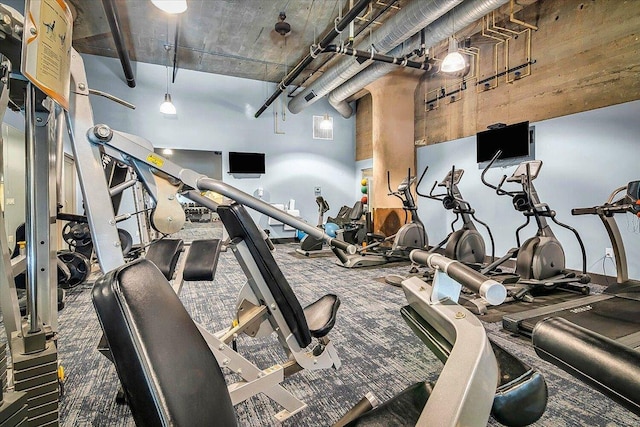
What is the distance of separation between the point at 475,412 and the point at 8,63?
1.85 m

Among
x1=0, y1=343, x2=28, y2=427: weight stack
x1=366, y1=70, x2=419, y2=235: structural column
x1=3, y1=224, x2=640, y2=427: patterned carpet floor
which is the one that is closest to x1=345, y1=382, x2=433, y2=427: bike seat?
x1=3, y1=224, x2=640, y2=427: patterned carpet floor

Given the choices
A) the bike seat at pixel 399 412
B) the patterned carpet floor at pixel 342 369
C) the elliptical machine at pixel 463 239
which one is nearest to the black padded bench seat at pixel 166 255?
the patterned carpet floor at pixel 342 369

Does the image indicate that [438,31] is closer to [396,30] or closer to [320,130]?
[396,30]

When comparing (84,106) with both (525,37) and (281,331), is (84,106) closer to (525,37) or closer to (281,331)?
(281,331)

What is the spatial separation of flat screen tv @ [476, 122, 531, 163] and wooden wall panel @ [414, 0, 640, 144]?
227mm

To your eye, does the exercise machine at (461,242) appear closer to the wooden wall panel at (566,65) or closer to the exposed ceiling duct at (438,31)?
the wooden wall panel at (566,65)

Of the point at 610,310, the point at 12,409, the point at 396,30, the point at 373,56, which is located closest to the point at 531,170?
the point at 610,310

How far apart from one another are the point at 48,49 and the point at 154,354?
102 centimetres

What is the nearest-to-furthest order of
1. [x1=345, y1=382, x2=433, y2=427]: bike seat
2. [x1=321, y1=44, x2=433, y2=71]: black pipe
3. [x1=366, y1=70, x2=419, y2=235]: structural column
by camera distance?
[x1=345, y1=382, x2=433, y2=427]: bike seat, [x1=321, y1=44, x2=433, y2=71]: black pipe, [x1=366, y1=70, x2=419, y2=235]: structural column

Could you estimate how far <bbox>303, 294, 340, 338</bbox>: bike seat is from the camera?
5.35ft

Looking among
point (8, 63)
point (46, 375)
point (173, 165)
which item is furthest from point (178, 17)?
point (46, 375)

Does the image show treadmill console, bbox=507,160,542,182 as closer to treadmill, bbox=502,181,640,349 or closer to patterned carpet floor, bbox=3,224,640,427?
treadmill, bbox=502,181,640,349

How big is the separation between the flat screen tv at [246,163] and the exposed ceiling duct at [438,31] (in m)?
2.61

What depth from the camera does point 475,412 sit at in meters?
0.70
